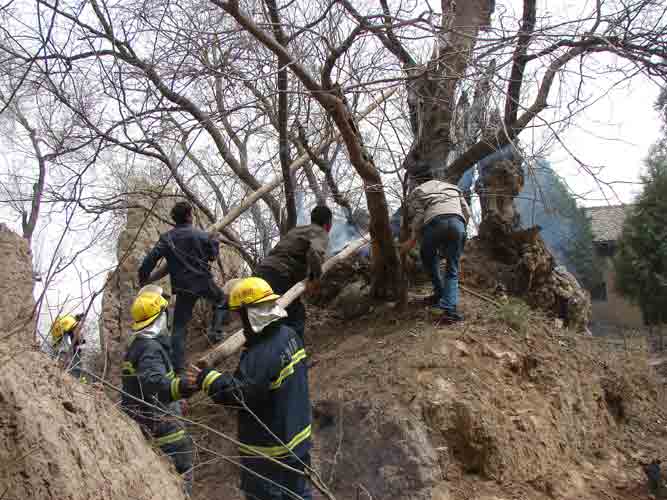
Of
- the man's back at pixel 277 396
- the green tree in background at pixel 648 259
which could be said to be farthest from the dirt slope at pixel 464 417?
the green tree in background at pixel 648 259

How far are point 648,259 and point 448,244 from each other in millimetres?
16590

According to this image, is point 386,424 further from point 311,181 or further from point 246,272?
point 246,272

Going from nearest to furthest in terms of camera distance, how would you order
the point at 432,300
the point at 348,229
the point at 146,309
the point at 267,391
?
the point at 267,391
the point at 146,309
the point at 432,300
the point at 348,229

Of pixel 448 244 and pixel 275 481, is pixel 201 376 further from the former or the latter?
pixel 448 244

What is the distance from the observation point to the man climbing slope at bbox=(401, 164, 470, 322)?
6.09 meters

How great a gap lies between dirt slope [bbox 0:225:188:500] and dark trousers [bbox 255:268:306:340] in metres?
3.08

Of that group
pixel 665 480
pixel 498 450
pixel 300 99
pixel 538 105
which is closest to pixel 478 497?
pixel 498 450

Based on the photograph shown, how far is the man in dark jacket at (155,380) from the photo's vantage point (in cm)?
395

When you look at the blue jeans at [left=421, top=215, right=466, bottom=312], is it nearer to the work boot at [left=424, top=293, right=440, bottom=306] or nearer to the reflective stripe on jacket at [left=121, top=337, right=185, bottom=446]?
the work boot at [left=424, top=293, right=440, bottom=306]

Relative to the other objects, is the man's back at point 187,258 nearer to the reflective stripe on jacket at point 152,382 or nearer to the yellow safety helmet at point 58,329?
the reflective stripe on jacket at point 152,382

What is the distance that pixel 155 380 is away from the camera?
4.12 m

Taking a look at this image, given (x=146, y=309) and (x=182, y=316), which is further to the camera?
(x=182, y=316)

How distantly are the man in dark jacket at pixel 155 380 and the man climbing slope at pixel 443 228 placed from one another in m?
2.70

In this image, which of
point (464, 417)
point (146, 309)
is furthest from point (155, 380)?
point (464, 417)
